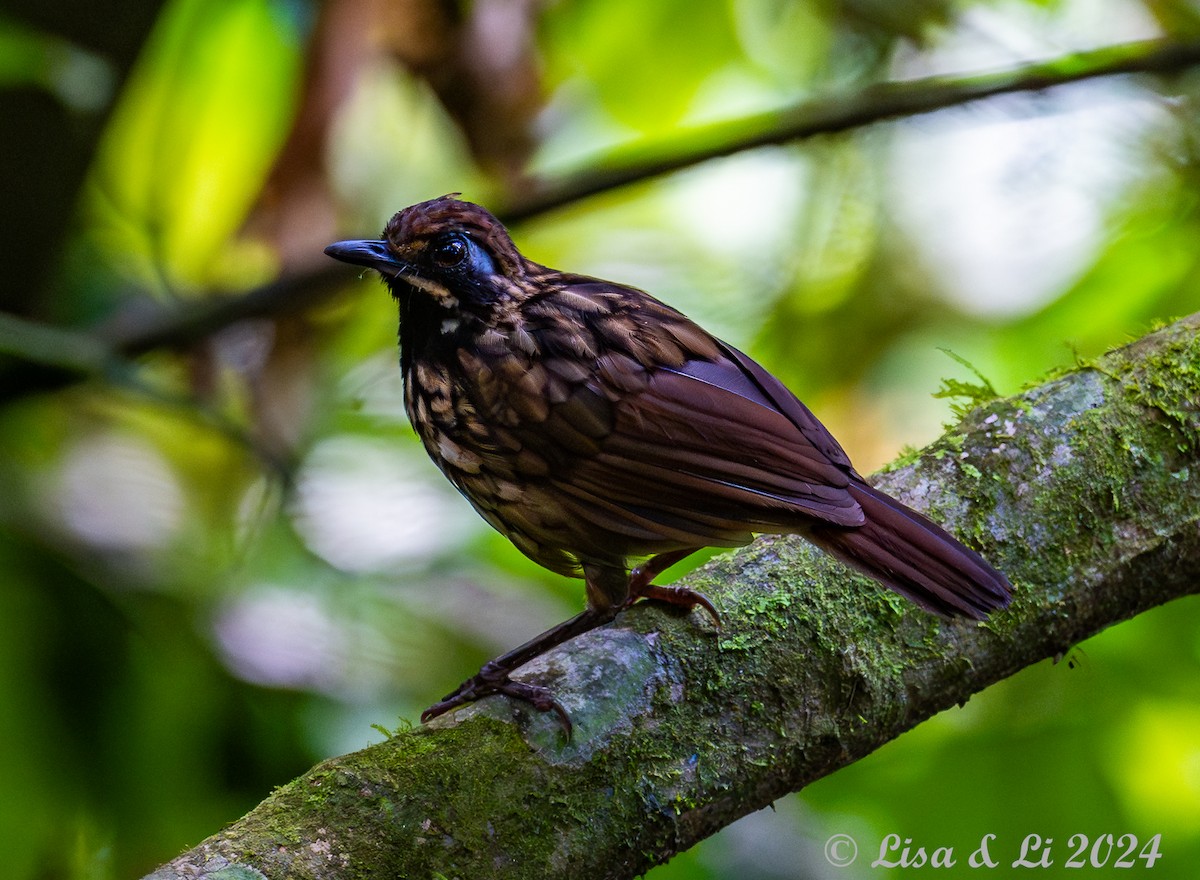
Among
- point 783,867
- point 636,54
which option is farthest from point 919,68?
point 783,867

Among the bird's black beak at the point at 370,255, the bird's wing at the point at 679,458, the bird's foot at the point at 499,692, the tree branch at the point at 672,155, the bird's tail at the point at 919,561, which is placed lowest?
the bird's foot at the point at 499,692

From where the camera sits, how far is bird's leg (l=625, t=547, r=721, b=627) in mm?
2449

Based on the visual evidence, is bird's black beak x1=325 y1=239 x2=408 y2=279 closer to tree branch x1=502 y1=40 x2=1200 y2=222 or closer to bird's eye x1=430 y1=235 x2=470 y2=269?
bird's eye x1=430 y1=235 x2=470 y2=269

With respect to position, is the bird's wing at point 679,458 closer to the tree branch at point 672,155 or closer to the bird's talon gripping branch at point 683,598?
the bird's talon gripping branch at point 683,598

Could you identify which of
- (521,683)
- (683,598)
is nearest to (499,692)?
(521,683)

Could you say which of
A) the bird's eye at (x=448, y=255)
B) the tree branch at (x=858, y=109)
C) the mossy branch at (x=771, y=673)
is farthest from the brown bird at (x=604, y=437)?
the tree branch at (x=858, y=109)

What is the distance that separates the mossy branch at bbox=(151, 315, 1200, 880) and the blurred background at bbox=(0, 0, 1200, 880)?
0.38m

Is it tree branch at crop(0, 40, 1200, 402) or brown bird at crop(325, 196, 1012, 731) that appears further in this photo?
tree branch at crop(0, 40, 1200, 402)

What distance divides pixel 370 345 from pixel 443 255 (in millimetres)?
2178

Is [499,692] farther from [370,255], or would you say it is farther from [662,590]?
[370,255]

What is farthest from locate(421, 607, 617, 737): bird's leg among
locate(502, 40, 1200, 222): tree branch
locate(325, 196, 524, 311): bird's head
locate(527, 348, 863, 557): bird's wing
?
locate(502, 40, 1200, 222): tree branch

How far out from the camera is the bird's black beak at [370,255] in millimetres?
2629

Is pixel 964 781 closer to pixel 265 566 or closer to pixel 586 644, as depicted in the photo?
pixel 586 644

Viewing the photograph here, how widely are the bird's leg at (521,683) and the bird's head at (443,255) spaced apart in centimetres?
76
